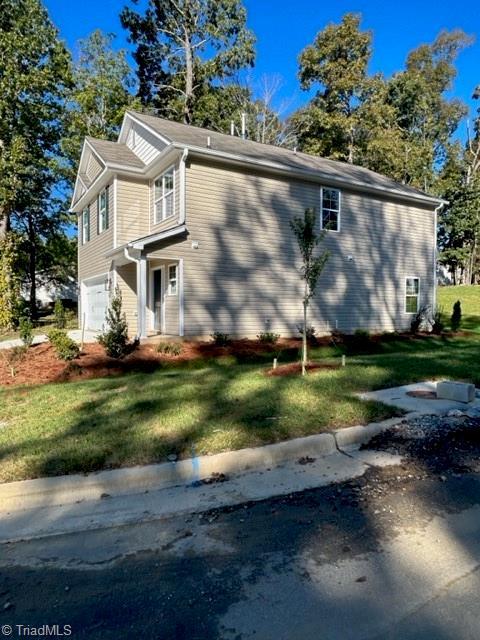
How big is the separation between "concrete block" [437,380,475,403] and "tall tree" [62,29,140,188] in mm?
24563

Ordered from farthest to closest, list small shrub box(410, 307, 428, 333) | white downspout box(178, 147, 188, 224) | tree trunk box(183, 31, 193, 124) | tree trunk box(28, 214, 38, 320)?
tree trunk box(28, 214, 38, 320) < tree trunk box(183, 31, 193, 124) < small shrub box(410, 307, 428, 333) < white downspout box(178, 147, 188, 224)

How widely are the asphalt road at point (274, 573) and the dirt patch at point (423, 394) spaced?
2.60 m

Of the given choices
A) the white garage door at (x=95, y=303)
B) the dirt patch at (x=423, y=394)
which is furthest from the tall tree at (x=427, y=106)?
the dirt patch at (x=423, y=394)

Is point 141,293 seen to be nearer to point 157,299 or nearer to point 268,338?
point 157,299

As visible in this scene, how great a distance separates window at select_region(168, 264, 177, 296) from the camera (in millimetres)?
13492

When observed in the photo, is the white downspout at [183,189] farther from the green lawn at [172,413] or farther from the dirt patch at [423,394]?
the dirt patch at [423,394]

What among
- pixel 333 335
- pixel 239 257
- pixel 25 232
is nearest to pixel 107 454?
pixel 239 257

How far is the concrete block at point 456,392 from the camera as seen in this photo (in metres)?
5.93

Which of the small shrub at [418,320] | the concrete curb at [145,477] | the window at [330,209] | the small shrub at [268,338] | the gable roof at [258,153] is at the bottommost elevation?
the concrete curb at [145,477]

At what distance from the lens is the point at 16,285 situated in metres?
15.5

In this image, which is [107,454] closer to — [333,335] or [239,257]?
[239,257]

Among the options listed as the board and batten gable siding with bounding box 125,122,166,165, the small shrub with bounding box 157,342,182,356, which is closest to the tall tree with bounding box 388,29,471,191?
the board and batten gable siding with bounding box 125,122,166,165

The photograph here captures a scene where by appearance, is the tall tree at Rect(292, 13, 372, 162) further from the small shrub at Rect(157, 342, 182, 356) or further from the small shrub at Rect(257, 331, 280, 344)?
the small shrub at Rect(157, 342, 182, 356)

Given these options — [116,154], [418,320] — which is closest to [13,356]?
[116,154]
